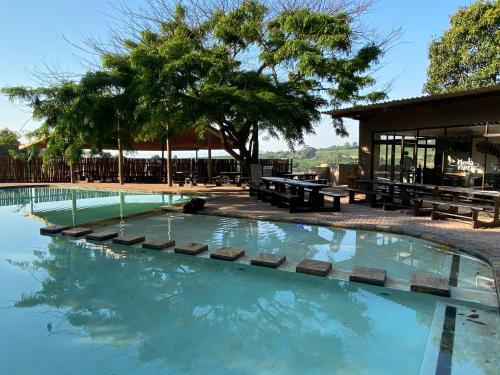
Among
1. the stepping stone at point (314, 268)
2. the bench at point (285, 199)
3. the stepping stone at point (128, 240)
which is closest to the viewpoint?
the stepping stone at point (314, 268)

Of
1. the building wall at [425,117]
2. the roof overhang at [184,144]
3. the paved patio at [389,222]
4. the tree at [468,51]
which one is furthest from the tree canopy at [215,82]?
the tree at [468,51]

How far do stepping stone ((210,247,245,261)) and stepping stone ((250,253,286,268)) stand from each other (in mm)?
292

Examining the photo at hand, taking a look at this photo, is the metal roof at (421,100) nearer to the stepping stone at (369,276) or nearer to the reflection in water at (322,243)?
the reflection in water at (322,243)

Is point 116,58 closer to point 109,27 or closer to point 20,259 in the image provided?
point 109,27

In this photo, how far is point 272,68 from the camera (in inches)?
520

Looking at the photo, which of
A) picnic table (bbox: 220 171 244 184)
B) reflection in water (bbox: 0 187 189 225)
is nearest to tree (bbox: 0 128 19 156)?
reflection in water (bbox: 0 187 189 225)

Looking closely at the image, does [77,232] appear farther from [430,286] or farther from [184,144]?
[184,144]

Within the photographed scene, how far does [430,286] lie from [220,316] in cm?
234

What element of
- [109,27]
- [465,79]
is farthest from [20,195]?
[465,79]

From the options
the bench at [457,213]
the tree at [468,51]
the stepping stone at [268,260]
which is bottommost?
the stepping stone at [268,260]

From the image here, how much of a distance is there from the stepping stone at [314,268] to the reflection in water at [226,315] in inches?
5.4

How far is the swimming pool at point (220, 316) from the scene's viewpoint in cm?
278

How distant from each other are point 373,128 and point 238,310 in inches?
368

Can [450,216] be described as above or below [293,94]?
below
